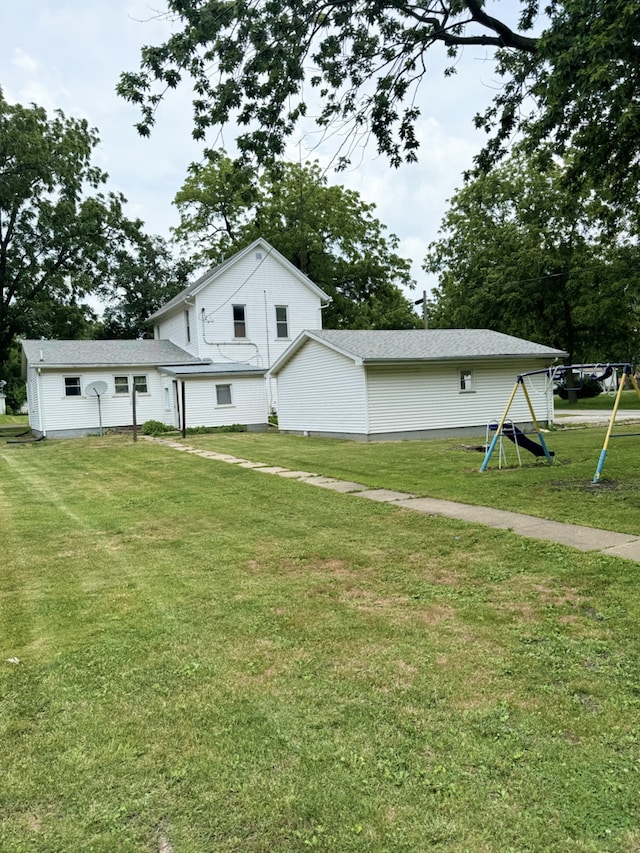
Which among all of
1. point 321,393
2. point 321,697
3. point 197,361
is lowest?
point 321,697

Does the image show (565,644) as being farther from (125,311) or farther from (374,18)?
(125,311)

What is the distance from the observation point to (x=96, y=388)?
914 inches

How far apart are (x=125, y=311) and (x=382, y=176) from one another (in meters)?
32.0

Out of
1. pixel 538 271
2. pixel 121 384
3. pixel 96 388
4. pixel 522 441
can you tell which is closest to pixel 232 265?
pixel 121 384

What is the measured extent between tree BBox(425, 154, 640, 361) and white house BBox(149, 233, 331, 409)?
12354mm

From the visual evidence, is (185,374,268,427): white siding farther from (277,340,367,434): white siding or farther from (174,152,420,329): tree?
(174,152,420,329): tree

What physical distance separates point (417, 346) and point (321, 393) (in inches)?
138

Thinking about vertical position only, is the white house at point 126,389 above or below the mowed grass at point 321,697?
above

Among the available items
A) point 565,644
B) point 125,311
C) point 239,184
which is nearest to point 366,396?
point 239,184

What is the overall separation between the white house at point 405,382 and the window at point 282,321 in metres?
7.42

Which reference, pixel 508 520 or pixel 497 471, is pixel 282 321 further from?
pixel 508 520

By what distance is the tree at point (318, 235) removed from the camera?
37.3 meters

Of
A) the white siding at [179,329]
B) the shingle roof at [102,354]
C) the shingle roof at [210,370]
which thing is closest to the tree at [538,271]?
the shingle roof at [210,370]

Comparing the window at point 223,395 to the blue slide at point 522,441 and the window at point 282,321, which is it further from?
the blue slide at point 522,441
